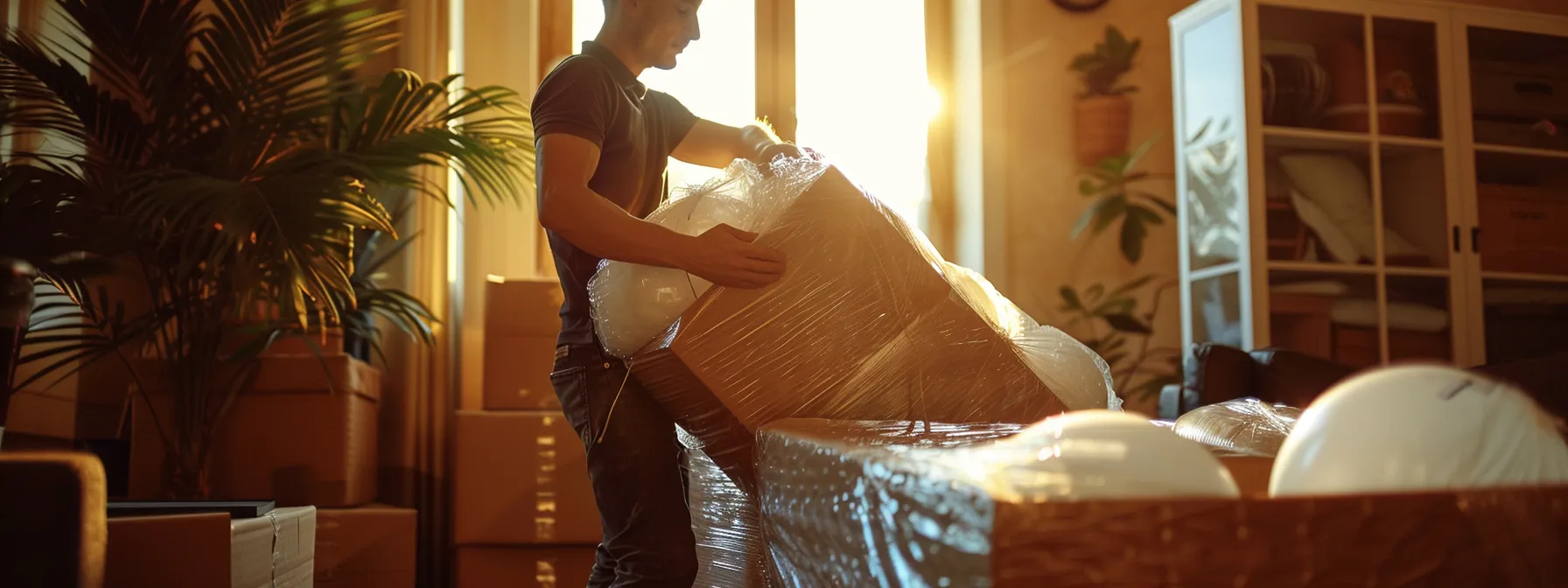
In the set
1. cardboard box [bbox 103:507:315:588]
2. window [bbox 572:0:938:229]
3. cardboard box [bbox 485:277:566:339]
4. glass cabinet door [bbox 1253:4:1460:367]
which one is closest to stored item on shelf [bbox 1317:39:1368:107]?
glass cabinet door [bbox 1253:4:1460:367]

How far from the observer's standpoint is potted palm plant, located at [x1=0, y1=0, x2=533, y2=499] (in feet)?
6.77

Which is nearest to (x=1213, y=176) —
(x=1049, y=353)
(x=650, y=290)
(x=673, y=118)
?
(x=673, y=118)

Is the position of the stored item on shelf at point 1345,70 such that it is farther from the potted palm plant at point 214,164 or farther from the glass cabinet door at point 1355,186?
the potted palm plant at point 214,164

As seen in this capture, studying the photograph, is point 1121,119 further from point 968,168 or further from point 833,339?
point 833,339

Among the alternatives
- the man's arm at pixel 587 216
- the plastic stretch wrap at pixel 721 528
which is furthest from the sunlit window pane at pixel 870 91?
the man's arm at pixel 587 216

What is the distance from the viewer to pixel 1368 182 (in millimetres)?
3215

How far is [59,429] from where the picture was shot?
8.00 ft

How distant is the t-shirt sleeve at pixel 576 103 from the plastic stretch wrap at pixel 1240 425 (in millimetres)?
658

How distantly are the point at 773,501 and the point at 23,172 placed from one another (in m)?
1.72

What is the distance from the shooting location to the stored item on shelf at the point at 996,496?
0.48m

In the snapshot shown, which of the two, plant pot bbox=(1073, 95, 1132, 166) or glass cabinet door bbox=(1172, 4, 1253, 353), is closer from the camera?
glass cabinet door bbox=(1172, 4, 1253, 353)

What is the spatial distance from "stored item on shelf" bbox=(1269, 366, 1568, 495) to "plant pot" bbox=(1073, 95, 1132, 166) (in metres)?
2.87

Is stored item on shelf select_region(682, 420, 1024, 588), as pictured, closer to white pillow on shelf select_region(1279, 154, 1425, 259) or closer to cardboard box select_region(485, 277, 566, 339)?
cardboard box select_region(485, 277, 566, 339)

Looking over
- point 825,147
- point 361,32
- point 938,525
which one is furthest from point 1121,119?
point 938,525
